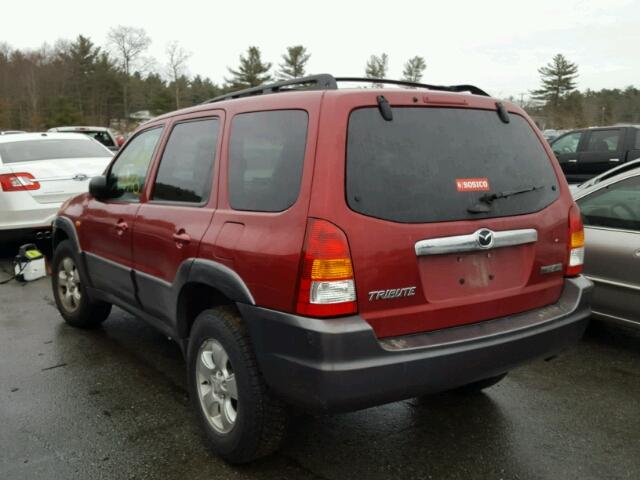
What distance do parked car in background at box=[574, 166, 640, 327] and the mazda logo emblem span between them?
2.10m

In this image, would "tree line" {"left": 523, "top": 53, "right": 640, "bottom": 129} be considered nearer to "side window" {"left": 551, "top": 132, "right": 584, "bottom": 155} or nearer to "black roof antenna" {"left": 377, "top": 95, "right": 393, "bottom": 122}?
"side window" {"left": 551, "top": 132, "right": 584, "bottom": 155}

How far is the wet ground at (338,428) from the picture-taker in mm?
2873

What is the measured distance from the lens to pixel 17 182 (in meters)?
7.32

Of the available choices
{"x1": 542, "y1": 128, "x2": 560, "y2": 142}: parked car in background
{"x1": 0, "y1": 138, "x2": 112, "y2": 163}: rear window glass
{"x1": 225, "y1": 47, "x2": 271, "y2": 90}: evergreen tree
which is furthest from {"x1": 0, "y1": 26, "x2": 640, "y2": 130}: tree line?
{"x1": 0, "y1": 138, "x2": 112, "y2": 163}: rear window glass

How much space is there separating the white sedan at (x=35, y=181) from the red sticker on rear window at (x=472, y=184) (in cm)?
590

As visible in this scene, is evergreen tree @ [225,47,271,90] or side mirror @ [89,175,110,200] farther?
evergreen tree @ [225,47,271,90]

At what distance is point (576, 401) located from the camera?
363cm

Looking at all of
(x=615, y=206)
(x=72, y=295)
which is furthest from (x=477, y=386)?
(x=72, y=295)

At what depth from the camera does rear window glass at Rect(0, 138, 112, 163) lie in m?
7.91

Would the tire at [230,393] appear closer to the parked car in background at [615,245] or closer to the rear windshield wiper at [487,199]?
the rear windshield wiper at [487,199]

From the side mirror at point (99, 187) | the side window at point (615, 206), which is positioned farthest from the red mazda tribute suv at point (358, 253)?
the side window at point (615, 206)

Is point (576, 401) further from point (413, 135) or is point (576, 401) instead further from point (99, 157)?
point (99, 157)

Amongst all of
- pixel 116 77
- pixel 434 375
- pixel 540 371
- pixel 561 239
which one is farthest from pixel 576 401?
pixel 116 77

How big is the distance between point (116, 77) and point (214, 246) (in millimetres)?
72299
